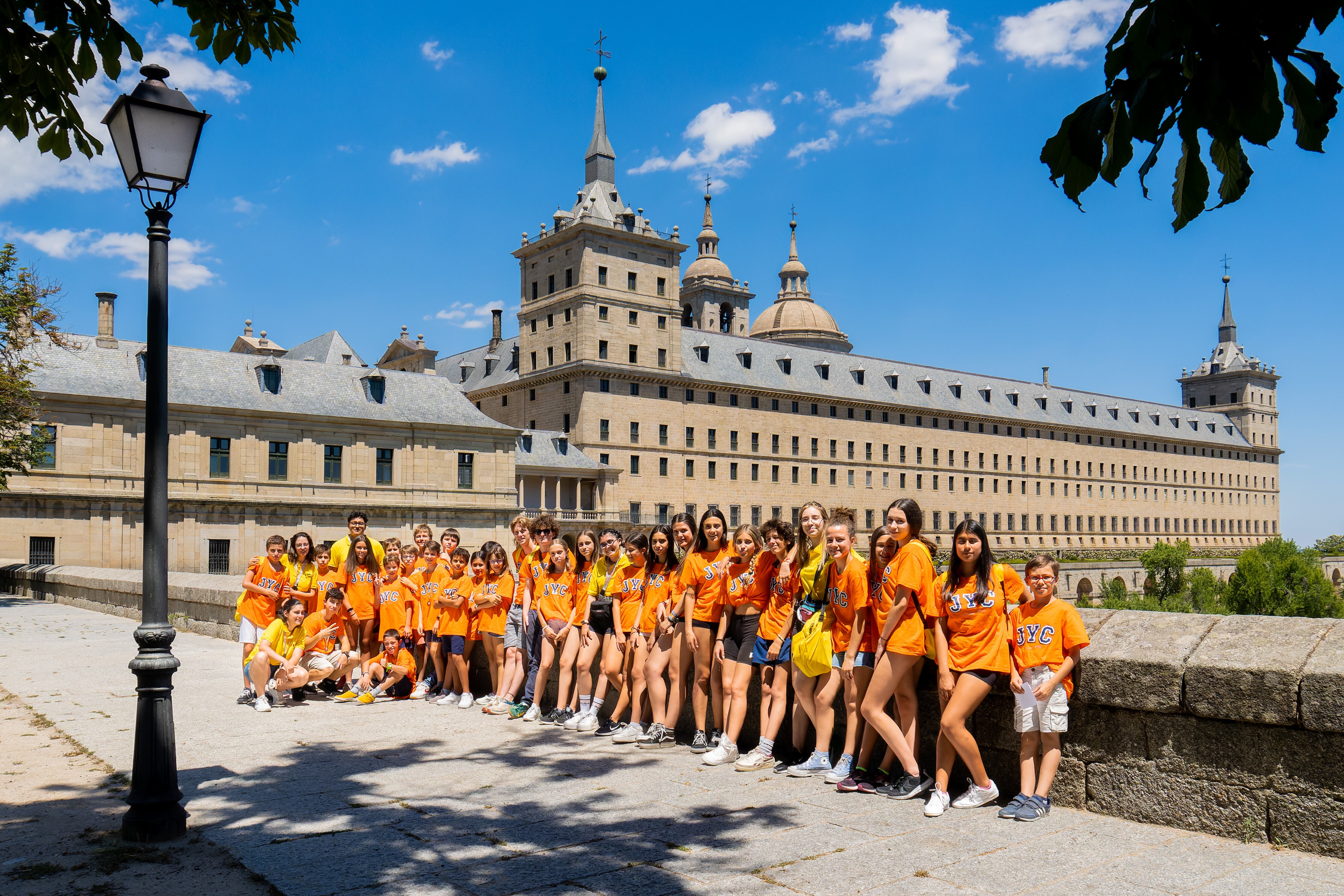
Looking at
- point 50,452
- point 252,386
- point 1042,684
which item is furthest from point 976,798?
point 252,386

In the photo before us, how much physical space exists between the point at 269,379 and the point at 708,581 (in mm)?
46333

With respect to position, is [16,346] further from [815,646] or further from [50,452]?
[815,646]

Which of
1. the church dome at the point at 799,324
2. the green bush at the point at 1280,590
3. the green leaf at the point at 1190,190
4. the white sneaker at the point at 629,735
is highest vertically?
the church dome at the point at 799,324

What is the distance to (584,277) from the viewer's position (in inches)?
2692

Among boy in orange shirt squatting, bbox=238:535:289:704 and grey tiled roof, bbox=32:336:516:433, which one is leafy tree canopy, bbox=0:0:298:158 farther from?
grey tiled roof, bbox=32:336:516:433

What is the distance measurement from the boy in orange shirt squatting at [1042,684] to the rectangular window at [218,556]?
46.4 m

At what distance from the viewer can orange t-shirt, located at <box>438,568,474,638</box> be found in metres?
10.5

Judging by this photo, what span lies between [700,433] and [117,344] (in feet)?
132

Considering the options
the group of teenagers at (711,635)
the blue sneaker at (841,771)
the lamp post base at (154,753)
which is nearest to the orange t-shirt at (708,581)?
the group of teenagers at (711,635)

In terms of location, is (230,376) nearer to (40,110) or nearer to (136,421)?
(136,421)

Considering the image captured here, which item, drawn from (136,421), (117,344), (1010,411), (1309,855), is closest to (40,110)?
(1309,855)

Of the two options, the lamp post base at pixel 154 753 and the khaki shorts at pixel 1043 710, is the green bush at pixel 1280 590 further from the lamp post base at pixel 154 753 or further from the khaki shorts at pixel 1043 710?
the lamp post base at pixel 154 753

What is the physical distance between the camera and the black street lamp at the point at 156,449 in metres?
5.51

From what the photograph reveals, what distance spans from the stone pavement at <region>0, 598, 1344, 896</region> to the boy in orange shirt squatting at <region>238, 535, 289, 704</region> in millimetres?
2003
